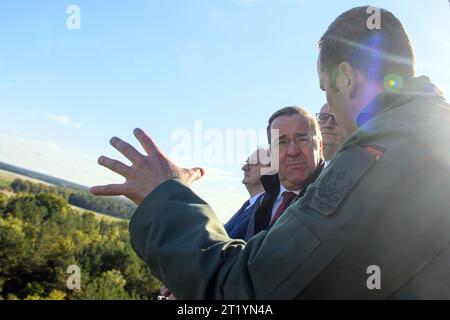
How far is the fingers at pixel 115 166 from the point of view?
1585 millimetres

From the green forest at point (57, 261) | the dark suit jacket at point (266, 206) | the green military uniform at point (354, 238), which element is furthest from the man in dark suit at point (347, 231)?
the green forest at point (57, 261)

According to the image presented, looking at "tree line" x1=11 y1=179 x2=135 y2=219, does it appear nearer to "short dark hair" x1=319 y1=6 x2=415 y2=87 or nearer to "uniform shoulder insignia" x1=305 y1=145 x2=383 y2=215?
"short dark hair" x1=319 y1=6 x2=415 y2=87

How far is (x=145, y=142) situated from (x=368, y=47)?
92 cm

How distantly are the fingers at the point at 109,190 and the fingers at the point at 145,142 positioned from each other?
155 mm

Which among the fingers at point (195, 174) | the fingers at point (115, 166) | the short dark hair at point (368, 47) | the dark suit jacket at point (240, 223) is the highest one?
the short dark hair at point (368, 47)

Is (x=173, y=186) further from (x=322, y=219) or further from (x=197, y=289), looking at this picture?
(x=322, y=219)

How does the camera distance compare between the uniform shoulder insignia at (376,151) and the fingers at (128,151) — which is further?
the fingers at (128,151)

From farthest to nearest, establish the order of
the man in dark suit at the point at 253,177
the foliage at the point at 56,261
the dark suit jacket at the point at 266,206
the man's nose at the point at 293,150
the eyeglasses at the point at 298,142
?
the foliage at the point at 56,261 → the man in dark suit at the point at 253,177 → the eyeglasses at the point at 298,142 → the man's nose at the point at 293,150 → the dark suit jacket at the point at 266,206

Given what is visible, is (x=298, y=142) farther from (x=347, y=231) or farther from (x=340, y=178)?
(x=347, y=231)

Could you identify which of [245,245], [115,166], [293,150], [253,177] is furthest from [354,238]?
[253,177]

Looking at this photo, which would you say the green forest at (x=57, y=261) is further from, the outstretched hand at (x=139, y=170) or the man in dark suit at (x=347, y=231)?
the man in dark suit at (x=347, y=231)

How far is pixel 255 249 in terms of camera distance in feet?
4.37

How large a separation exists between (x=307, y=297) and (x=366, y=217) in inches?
→ 10.7

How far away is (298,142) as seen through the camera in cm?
420
